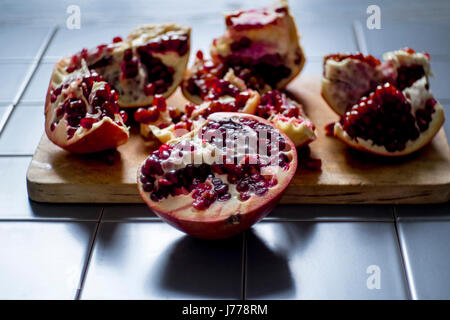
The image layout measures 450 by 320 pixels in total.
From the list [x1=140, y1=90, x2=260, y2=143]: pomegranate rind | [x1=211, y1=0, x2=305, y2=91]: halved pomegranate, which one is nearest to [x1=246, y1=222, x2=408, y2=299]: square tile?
[x1=140, y1=90, x2=260, y2=143]: pomegranate rind

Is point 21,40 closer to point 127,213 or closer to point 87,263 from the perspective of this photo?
point 127,213

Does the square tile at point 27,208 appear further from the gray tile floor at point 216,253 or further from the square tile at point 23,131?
the square tile at point 23,131

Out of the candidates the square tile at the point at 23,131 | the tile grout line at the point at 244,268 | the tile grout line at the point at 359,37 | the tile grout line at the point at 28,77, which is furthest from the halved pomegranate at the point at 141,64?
the tile grout line at the point at 359,37

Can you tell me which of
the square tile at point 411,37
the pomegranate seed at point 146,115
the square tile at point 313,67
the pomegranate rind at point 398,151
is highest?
the pomegranate seed at point 146,115

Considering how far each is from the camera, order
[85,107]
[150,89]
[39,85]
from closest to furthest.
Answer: [85,107]
[150,89]
[39,85]

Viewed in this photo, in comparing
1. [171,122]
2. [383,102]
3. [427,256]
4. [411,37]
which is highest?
[383,102]

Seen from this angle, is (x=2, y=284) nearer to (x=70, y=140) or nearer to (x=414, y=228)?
(x=70, y=140)

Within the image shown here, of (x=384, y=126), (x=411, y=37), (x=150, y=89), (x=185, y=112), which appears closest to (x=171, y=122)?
(x=185, y=112)
